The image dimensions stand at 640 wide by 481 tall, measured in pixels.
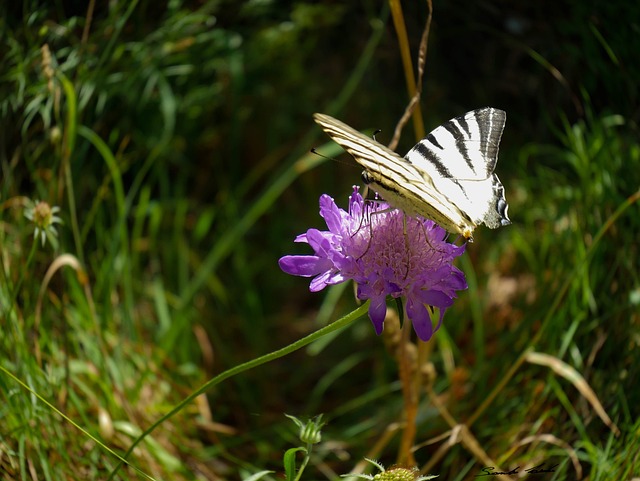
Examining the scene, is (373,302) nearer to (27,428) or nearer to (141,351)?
(27,428)

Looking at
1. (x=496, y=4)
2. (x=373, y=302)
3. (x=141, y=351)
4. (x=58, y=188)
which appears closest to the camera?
(x=373, y=302)

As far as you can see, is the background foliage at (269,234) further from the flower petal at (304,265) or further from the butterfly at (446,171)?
the flower petal at (304,265)

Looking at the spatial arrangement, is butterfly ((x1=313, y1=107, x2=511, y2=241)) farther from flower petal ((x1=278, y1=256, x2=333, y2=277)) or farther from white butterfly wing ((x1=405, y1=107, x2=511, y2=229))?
flower petal ((x1=278, y1=256, x2=333, y2=277))

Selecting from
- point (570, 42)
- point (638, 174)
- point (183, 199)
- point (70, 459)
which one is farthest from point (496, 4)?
point (70, 459)

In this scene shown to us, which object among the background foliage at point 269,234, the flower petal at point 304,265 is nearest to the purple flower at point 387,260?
the flower petal at point 304,265

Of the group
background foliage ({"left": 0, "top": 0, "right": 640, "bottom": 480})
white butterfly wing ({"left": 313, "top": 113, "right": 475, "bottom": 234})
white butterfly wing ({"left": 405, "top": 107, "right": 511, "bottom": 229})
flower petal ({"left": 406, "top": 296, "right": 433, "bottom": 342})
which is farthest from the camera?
background foliage ({"left": 0, "top": 0, "right": 640, "bottom": 480})

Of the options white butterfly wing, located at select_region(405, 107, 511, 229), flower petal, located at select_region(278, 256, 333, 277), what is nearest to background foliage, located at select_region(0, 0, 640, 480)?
white butterfly wing, located at select_region(405, 107, 511, 229)
